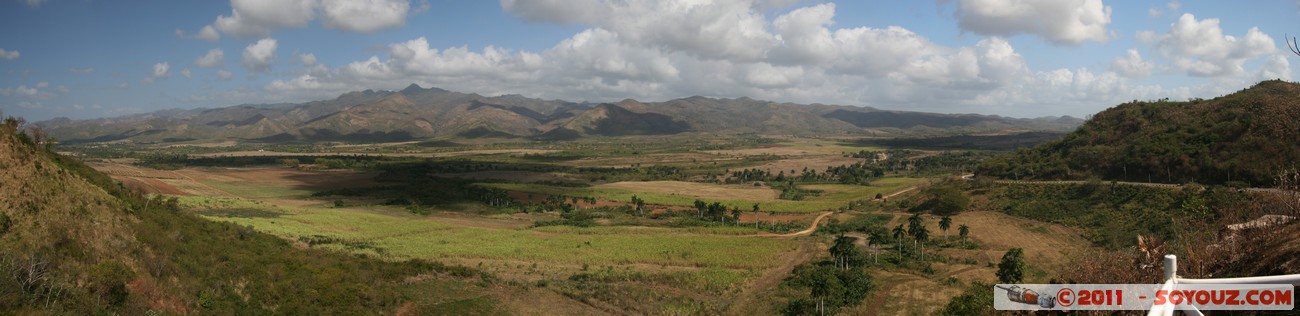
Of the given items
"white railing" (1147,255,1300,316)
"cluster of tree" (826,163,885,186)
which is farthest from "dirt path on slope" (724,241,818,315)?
"cluster of tree" (826,163,885,186)

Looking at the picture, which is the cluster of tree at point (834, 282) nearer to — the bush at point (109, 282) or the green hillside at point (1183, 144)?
the bush at point (109, 282)

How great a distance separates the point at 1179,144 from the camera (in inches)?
3253

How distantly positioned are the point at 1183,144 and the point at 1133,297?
98157 millimetres

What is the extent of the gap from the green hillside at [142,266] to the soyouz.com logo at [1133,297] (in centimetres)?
3172

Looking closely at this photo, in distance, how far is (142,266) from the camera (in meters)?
29.8

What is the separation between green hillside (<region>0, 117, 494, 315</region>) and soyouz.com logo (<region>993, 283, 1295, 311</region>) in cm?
3172

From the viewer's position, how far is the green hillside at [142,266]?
82.2 feet

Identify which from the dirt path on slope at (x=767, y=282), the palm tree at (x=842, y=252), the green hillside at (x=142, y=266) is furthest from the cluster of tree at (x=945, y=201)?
the green hillside at (x=142, y=266)

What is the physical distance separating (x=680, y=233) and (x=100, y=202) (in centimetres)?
5868

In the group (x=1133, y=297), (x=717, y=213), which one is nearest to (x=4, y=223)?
(x=1133, y=297)

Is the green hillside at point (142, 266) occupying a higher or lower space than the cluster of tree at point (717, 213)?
higher

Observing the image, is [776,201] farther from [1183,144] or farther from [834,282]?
[834,282]

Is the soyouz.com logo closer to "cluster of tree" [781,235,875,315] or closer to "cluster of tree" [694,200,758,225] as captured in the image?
"cluster of tree" [781,235,875,315]

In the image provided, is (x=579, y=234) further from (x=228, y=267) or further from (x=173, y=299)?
(x=173, y=299)
